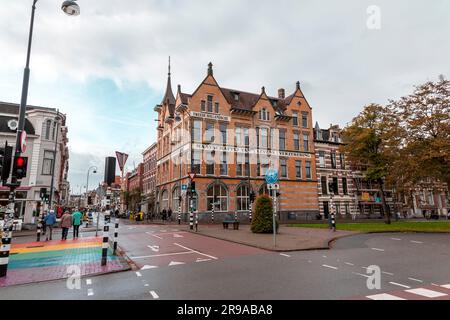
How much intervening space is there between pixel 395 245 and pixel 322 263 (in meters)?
6.46

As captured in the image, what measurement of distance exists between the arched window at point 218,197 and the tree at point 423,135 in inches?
724

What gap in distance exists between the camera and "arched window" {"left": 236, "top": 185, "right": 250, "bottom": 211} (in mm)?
35275

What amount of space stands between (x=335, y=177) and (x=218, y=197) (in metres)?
21.4

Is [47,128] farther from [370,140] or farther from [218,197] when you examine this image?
[370,140]

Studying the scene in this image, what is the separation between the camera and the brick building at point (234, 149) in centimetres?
3394

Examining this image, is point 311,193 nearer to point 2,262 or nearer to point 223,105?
point 223,105

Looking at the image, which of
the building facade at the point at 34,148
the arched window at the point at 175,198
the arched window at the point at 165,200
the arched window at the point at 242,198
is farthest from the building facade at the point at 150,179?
the building facade at the point at 34,148

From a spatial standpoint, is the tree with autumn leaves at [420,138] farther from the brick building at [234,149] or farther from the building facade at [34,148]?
the building facade at [34,148]

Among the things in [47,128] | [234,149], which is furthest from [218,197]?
[47,128]

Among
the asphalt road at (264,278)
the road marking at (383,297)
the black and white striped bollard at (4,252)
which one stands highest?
the black and white striped bollard at (4,252)

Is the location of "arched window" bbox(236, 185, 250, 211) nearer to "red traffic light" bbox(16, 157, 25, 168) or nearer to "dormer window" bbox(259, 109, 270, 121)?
"dormer window" bbox(259, 109, 270, 121)

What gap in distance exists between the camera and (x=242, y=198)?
35562mm
